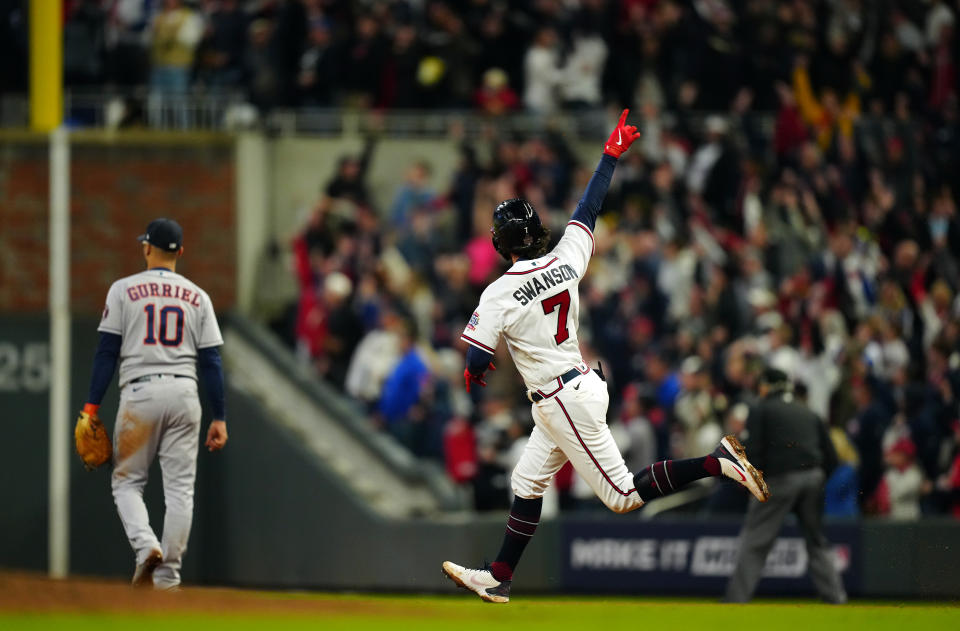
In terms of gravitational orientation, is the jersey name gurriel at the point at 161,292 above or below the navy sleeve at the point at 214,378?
above

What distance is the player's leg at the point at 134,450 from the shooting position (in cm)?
911

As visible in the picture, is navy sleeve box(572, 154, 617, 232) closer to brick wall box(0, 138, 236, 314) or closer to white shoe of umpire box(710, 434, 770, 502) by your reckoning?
white shoe of umpire box(710, 434, 770, 502)

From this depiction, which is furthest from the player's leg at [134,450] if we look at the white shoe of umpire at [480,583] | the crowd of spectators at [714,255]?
the crowd of spectators at [714,255]

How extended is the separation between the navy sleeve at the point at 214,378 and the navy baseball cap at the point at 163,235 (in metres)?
0.65

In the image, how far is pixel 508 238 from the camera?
866 centimetres

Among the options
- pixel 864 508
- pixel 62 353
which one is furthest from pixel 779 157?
pixel 62 353

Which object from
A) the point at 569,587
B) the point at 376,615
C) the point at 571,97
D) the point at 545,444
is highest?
the point at 571,97

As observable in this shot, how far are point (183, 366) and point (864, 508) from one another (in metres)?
7.46

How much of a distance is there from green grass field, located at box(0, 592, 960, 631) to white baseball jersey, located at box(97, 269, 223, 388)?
1518 mm

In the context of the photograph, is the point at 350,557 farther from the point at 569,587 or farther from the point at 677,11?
the point at 677,11

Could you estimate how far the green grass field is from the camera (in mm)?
7285

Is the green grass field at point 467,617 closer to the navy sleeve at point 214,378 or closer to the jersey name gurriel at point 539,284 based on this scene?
the navy sleeve at point 214,378

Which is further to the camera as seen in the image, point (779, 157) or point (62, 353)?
point (779, 157)

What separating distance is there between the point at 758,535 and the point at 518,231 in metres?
4.28
